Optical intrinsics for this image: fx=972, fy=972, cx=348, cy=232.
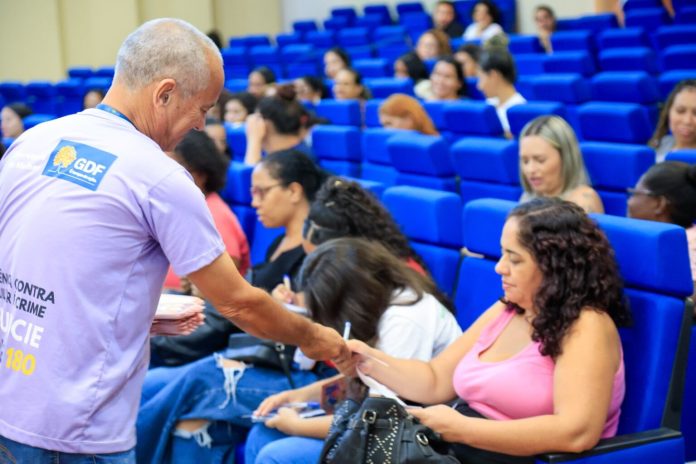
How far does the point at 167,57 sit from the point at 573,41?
6843 millimetres

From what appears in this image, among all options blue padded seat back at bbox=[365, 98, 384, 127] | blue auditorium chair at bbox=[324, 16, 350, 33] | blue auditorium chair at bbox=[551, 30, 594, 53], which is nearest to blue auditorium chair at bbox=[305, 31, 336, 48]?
blue auditorium chair at bbox=[324, 16, 350, 33]

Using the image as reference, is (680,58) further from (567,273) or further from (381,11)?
(381,11)

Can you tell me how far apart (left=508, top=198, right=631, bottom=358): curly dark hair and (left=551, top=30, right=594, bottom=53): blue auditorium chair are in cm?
613

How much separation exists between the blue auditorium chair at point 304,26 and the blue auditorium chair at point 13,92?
3.36 meters

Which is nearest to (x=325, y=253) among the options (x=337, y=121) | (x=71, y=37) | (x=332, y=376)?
(x=332, y=376)

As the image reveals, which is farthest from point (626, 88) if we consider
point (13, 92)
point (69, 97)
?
point (13, 92)

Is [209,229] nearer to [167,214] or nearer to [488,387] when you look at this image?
[167,214]

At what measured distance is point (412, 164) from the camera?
4.23 metres

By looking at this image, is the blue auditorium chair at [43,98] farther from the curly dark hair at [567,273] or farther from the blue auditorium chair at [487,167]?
the curly dark hair at [567,273]

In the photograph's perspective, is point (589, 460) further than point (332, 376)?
No

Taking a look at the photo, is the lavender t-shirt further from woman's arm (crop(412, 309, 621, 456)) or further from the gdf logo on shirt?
woman's arm (crop(412, 309, 621, 456))

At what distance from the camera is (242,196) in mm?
4082

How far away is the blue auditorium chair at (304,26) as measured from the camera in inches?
473

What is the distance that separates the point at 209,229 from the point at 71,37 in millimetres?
10950
